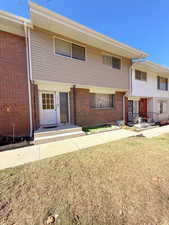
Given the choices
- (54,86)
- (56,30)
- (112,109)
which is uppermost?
(56,30)

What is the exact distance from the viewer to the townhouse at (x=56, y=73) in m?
5.51

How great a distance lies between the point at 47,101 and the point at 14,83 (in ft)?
6.40

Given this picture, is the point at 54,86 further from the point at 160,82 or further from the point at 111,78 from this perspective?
the point at 160,82

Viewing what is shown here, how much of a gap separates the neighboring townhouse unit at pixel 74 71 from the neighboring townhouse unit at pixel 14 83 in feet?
1.98

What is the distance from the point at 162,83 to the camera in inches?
499

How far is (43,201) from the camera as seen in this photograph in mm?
2010

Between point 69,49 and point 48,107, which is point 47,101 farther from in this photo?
point 69,49

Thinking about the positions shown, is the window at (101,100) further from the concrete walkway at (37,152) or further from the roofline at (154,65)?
the concrete walkway at (37,152)

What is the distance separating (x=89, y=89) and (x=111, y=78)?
1849mm

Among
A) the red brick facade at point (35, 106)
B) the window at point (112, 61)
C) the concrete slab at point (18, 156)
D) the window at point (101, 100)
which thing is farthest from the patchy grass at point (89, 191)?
the window at point (112, 61)

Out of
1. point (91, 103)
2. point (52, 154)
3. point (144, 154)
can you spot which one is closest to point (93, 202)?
point (52, 154)

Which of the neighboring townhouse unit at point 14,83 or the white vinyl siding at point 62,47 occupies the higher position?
the white vinyl siding at point 62,47

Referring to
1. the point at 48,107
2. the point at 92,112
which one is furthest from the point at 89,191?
the point at 92,112

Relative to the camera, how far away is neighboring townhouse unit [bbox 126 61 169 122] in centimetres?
1001
